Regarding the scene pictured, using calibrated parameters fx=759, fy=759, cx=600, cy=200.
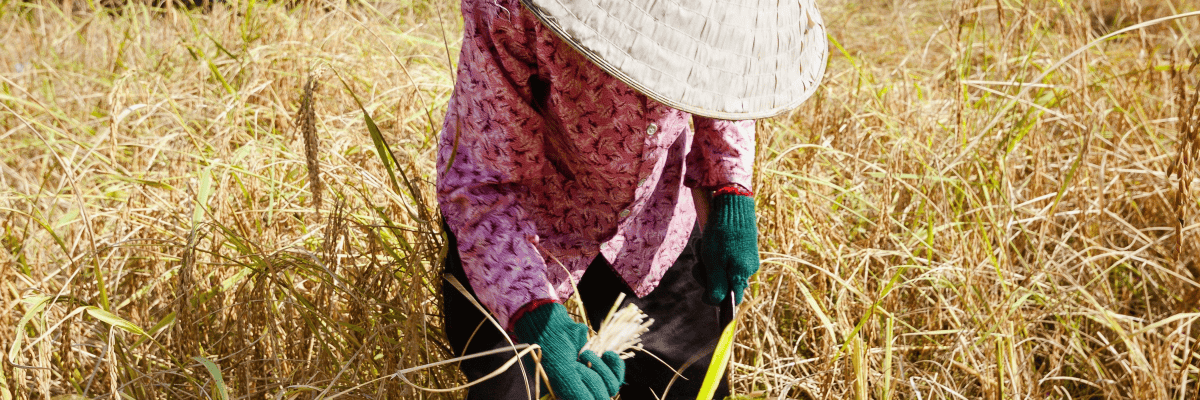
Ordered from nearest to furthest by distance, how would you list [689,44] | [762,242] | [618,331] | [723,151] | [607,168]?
[689,44]
[618,331]
[607,168]
[723,151]
[762,242]

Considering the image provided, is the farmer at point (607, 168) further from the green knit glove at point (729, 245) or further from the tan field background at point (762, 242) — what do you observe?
the tan field background at point (762, 242)

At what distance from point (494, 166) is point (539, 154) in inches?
2.6

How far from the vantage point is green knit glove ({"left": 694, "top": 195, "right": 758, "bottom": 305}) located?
1229mm

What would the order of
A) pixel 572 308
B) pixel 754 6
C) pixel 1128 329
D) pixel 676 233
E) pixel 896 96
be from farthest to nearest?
pixel 896 96 → pixel 1128 329 → pixel 572 308 → pixel 676 233 → pixel 754 6

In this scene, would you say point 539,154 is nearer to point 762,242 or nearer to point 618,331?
point 618,331

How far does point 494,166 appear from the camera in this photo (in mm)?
1005

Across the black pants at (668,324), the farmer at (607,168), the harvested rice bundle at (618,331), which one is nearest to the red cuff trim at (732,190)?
the farmer at (607,168)

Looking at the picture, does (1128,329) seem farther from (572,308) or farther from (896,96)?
(572,308)

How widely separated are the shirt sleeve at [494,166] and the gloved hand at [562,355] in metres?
0.02

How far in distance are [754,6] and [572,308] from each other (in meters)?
0.97

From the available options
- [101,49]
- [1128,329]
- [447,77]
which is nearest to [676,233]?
[1128,329]

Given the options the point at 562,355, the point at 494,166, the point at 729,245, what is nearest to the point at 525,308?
the point at 562,355

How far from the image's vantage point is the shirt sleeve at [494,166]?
3.09ft

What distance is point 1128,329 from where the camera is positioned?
1.75 meters
